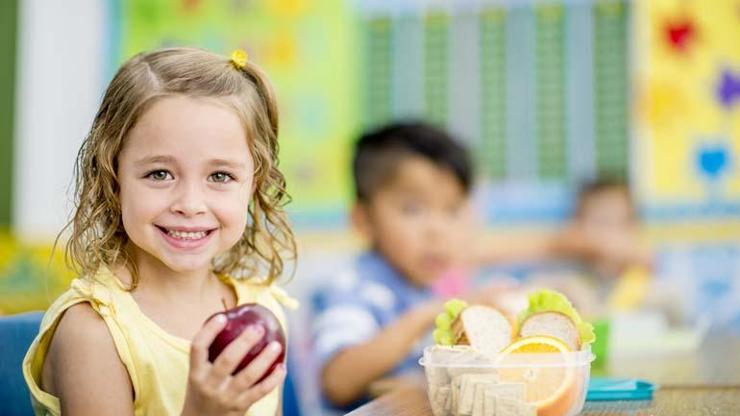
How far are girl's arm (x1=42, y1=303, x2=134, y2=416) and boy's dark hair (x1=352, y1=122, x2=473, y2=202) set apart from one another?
1.18 metres

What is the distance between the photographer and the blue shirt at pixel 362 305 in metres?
1.60

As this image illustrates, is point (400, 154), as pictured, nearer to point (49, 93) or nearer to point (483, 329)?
point (483, 329)

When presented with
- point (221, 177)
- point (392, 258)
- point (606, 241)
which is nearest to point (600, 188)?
point (606, 241)

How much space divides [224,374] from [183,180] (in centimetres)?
22

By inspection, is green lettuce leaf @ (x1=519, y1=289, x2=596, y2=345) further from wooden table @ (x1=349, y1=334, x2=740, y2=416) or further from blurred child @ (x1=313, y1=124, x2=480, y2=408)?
blurred child @ (x1=313, y1=124, x2=480, y2=408)

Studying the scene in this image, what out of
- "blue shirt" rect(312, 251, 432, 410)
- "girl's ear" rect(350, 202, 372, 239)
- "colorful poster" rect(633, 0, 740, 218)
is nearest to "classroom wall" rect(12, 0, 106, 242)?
"colorful poster" rect(633, 0, 740, 218)

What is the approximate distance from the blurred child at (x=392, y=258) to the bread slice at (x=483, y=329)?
625 mm

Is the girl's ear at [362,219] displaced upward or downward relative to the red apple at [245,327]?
downward

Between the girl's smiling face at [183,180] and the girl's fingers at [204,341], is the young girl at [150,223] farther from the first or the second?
the girl's fingers at [204,341]

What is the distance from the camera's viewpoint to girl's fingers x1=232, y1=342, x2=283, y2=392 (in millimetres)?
769

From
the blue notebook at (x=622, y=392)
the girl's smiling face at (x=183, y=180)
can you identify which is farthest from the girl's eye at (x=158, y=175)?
the blue notebook at (x=622, y=392)

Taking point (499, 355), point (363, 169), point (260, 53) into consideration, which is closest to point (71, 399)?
point (499, 355)

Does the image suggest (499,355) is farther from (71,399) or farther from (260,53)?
(260,53)

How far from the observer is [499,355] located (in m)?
0.78
